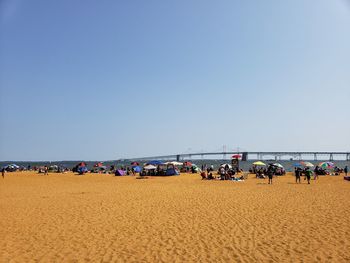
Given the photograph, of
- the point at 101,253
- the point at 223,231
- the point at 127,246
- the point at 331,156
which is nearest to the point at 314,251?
the point at 223,231

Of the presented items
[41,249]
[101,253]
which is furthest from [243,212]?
[41,249]

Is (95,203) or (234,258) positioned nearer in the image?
(234,258)

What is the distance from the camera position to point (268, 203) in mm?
14680

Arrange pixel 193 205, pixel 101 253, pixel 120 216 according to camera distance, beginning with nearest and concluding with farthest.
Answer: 1. pixel 101 253
2. pixel 120 216
3. pixel 193 205

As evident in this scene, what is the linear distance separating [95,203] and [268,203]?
28.4ft

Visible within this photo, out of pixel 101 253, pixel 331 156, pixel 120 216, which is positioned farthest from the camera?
pixel 331 156

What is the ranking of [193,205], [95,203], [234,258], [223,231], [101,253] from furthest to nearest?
[95,203]
[193,205]
[223,231]
[101,253]
[234,258]

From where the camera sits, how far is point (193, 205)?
14.2m

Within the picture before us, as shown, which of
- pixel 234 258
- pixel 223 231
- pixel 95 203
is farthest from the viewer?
pixel 95 203

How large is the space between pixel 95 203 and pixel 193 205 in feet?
16.6

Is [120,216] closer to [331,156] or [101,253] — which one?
[101,253]

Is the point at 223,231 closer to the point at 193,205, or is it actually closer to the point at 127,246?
the point at 127,246

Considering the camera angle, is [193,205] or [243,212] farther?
[193,205]

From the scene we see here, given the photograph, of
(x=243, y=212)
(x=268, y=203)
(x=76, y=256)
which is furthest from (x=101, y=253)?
(x=268, y=203)
